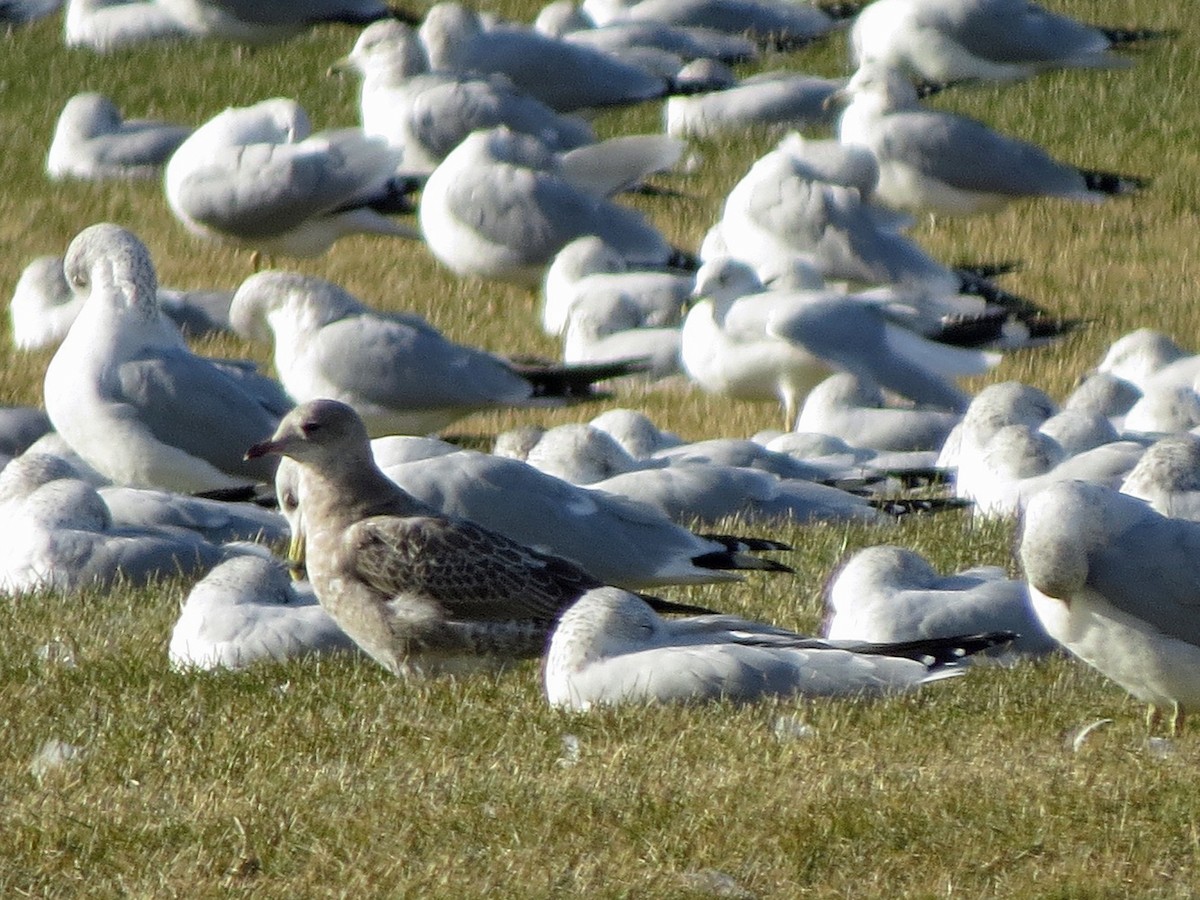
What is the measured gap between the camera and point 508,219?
1231 centimetres

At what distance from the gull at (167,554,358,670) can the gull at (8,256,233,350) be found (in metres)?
5.61

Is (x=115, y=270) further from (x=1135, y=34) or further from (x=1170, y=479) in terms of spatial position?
(x=1135, y=34)

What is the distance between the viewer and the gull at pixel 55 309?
36.8ft

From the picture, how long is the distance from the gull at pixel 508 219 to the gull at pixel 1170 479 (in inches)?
243

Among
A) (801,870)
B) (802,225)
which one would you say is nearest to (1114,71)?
(802,225)

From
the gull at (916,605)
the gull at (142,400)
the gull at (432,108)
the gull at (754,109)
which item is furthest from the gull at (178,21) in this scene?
the gull at (916,605)

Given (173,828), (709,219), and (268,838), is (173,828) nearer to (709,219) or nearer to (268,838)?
(268,838)

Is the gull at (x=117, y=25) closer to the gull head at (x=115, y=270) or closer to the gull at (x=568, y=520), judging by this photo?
the gull head at (x=115, y=270)

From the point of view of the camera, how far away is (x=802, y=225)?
1192 centimetres

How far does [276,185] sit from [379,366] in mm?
3437

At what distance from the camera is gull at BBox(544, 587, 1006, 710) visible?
4.96 metres

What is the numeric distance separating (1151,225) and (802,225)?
110 inches

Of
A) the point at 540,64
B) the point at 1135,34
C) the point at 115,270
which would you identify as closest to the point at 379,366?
the point at 115,270

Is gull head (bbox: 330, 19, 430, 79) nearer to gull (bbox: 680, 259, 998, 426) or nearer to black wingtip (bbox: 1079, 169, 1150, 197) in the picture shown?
black wingtip (bbox: 1079, 169, 1150, 197)
